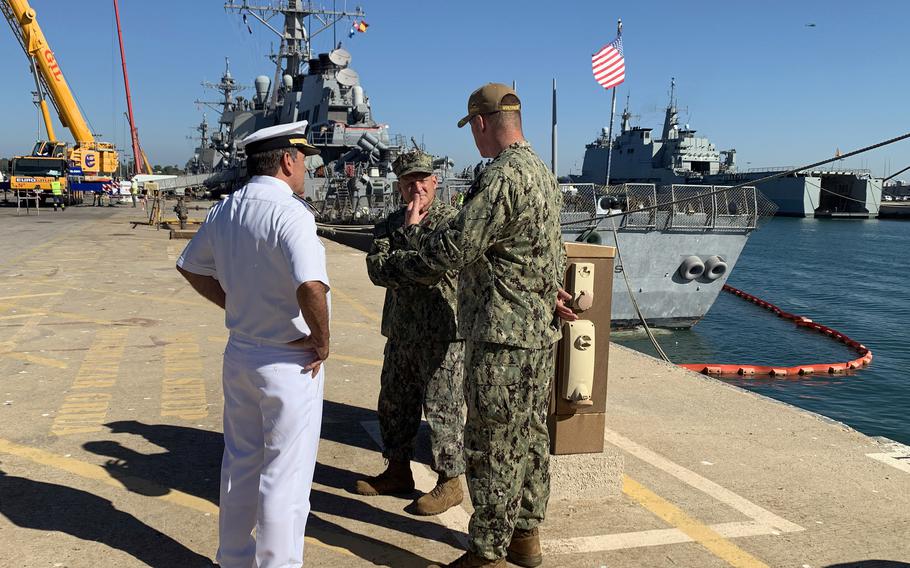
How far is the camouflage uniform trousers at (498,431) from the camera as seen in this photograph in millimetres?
2768

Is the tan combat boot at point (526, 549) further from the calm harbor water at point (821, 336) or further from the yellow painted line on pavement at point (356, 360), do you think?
the calm harbor water at point (821, 336)

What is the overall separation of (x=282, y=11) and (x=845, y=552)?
46.5 metres

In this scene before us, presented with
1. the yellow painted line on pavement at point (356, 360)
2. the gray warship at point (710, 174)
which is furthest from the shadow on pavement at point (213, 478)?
the gray warship at point (710, 174)

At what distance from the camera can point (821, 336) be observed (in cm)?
1781

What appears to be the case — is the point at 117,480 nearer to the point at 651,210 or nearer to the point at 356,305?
the point at 356,305

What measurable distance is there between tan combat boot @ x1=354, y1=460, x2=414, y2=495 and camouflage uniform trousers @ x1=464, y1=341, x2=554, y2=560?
995mm

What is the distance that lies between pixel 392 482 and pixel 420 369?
25.5 inches

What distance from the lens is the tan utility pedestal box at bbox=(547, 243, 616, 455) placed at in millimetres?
3518

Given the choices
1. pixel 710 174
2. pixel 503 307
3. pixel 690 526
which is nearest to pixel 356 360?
pixel 690 526

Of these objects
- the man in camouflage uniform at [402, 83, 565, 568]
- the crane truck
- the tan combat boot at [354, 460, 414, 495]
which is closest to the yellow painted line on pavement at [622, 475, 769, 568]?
the man in camouflage uniform at [402, 83, 565, 568]

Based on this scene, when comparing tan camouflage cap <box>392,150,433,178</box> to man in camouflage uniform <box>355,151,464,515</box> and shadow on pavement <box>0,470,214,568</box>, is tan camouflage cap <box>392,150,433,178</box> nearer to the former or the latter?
man in camouflage uniform <box>355,151,464,515</box>

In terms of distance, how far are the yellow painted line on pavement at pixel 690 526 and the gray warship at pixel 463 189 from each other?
2.09m

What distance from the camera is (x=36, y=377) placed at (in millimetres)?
5695

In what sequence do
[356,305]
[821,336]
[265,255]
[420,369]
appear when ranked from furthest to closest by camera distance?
[821,336] < [356,305] < [420,369] < [265,255]
